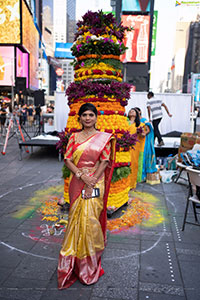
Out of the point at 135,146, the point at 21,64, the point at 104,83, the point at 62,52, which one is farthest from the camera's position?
the point at 62,52

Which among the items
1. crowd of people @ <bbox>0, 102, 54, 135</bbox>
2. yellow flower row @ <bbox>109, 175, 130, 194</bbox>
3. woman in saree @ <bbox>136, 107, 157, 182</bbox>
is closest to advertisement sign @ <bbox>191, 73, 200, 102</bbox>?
crowd of people @ <bbox>0, 102, 54, 135</bbox>

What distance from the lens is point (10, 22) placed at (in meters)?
35.2

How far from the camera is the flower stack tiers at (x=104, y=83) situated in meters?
4.96

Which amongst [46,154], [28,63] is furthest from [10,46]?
[46,154]

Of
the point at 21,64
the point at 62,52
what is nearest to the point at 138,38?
the point at 21,64

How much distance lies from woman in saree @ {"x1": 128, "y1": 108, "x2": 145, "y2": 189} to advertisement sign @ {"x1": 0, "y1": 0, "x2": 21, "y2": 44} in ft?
113

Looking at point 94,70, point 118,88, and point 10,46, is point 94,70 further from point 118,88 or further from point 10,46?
point 10,46

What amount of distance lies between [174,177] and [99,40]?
4673 mm

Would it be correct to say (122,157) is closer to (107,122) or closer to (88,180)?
(107,122)

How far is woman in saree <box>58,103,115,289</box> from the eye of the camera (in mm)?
3031

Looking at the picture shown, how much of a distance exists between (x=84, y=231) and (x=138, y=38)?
1418 inches

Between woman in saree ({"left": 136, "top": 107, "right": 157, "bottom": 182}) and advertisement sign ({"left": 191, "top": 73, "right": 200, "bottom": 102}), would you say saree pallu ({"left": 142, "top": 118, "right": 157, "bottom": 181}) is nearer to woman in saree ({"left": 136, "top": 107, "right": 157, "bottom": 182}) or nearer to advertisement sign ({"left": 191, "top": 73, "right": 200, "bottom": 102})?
woman in saree ({"left": 136, "top": 107, "right": 157, "bottom": 182})

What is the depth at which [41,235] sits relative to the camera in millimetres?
4246

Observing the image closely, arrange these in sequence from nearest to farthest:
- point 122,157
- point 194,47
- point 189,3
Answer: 1. point 122,157
2. point 189,3
3. point 194,47
